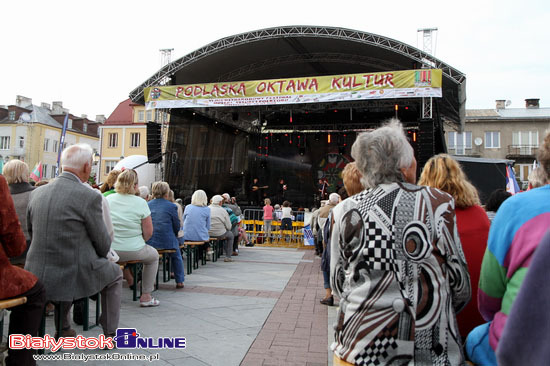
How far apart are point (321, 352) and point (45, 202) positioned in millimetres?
2449

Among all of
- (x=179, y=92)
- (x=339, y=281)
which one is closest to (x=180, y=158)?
(x=179, y=92)

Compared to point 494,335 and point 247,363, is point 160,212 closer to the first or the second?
point 247,363

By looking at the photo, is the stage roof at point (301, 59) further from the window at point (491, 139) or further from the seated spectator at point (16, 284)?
the window at point (491, 139)

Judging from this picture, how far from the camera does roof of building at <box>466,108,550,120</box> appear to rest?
112 feet

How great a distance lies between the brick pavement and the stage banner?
7193mm

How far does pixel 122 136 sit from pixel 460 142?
29601 mm

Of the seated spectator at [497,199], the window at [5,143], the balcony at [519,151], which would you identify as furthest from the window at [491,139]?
the window at [5,143]

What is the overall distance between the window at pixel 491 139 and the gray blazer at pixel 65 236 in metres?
36.7

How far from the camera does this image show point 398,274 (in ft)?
4.98

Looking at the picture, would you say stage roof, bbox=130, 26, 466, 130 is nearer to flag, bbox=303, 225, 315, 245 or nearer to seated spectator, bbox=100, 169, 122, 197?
flag, bbox=303, 225, 315, 245

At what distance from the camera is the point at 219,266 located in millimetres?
7996

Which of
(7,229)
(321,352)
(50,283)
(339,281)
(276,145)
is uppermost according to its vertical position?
(276,145)

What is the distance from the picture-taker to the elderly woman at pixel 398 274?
1.49m

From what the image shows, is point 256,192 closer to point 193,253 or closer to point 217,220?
point 217,220
